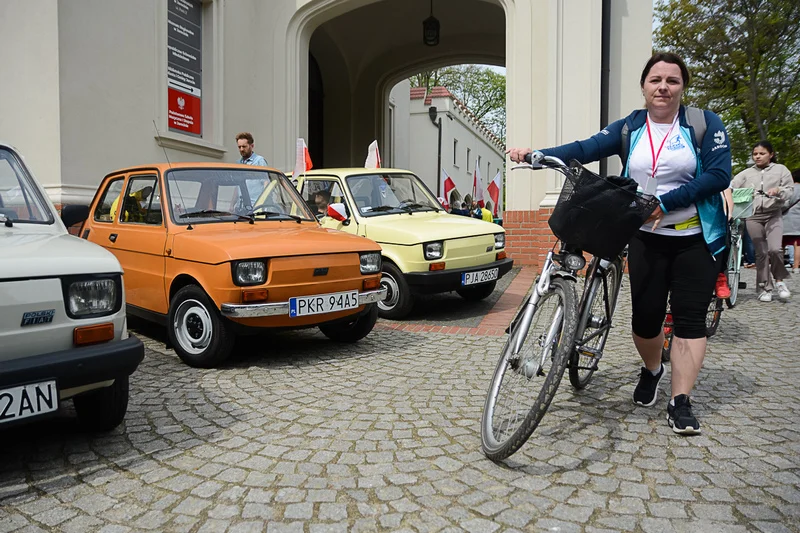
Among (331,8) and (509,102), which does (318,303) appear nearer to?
(509,102)

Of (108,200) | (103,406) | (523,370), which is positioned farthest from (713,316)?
(108,200)

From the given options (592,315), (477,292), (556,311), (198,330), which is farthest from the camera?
(477,292)

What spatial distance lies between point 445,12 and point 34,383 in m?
15.7

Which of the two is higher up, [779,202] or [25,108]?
[25,108]

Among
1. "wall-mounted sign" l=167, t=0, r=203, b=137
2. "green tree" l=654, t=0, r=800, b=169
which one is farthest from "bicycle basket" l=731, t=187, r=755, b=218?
"green tree" l=654, t=0, r=800, b=169

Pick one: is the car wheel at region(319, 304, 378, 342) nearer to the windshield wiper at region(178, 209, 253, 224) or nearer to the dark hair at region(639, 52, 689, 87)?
the windshield wiper at region(178, 209, 253, 224)

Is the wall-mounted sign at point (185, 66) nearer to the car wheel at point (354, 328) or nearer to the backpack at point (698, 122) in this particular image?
the car wheel at point (354, 328)

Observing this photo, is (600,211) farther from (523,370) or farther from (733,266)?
(733,266)

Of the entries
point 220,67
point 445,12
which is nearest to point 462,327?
point 220,67

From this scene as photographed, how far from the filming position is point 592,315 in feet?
11.9

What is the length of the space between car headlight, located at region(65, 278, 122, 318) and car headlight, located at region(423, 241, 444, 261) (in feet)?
13.2

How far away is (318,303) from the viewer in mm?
4906

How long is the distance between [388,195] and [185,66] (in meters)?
5.56

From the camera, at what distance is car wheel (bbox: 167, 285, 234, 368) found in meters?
4.69
